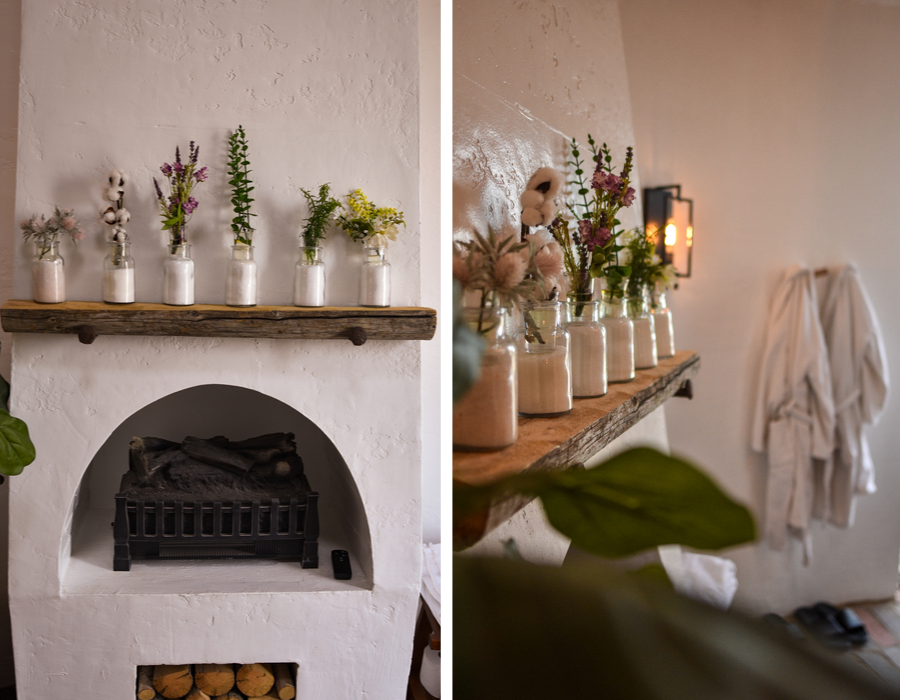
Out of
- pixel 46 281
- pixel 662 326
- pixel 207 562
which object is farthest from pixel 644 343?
pixel 207 562

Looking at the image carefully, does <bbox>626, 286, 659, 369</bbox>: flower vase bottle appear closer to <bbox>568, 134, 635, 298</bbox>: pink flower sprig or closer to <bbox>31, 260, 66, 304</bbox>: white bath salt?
<bbox>568, 134, 635, 298</bbox>: pink flower sprig

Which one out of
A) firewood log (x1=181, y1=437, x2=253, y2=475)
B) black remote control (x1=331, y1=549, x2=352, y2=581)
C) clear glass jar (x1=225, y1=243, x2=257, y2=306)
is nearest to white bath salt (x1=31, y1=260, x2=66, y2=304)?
clear glass jar (x1=225, y1=243, x2=257, y2=306)

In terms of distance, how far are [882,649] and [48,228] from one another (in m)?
1.32

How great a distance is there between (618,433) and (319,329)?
3.66 ft

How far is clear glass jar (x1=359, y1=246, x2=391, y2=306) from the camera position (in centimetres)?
120

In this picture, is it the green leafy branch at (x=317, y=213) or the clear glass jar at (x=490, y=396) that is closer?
the clear glass jar at (x=490, y=396)

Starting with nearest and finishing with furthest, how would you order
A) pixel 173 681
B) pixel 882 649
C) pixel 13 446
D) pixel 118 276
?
pixel 882 649, pixel 13 446, pixel 118 276, pixel 173 681

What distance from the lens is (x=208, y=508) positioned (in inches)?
50.2

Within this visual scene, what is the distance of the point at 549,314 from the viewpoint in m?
0.10

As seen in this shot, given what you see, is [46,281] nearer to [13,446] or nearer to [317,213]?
[13,446]

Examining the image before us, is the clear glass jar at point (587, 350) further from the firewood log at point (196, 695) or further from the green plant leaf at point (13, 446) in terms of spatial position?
the firewood log at point (196, 695)

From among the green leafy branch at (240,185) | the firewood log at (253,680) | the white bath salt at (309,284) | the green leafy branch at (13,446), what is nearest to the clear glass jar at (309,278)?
the white bath salt at (309,284)

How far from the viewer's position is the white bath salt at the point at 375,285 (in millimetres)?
1200

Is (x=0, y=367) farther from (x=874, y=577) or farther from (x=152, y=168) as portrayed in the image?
(x=874, y=577)
